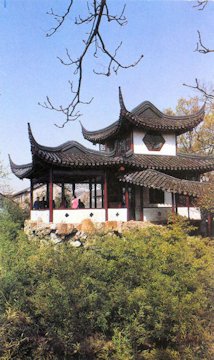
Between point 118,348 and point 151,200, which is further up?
point 151,200

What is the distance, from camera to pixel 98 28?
7.02 feet

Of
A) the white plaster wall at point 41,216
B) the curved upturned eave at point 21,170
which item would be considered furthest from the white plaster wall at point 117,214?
the curved upturned eave at point 21,170

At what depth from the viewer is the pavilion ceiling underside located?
895 centimetres

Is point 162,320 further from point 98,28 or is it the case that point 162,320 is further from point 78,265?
point 98,28

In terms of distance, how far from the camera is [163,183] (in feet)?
30.3

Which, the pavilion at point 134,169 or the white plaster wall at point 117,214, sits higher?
the pavilion at point 134,169

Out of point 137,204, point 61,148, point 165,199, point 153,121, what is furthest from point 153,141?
point 61,148

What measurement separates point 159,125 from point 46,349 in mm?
8710

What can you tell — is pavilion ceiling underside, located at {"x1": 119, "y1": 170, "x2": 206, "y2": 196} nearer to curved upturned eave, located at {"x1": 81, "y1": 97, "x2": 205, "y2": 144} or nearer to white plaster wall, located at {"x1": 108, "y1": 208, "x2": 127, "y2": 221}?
white plaster wall, located at {"x1": 108, "y1": 208, "x2": 127, "y2": 221}

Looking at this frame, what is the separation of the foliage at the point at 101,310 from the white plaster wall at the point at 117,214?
4430 millimetres

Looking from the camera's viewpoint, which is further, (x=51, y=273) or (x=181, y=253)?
(x=181, y=253)

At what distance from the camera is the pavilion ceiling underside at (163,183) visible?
29.3 feet

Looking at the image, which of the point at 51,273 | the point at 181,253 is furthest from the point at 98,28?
the point at 181,253

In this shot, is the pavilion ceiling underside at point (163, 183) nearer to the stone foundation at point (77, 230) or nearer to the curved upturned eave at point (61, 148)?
the stone foundation at point (77, 230)
